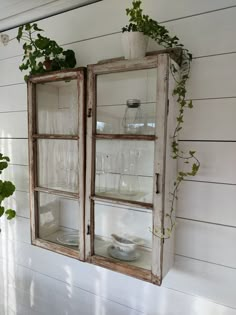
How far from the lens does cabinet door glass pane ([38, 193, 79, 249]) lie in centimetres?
115

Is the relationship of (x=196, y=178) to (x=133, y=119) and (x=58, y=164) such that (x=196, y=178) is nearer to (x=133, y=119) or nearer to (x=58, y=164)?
(x=133, y=119)

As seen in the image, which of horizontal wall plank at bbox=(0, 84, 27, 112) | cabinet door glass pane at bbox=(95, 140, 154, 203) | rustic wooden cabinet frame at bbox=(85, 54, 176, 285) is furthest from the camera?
horizontal wall plank at bbox=(0, 84, 27, 112)

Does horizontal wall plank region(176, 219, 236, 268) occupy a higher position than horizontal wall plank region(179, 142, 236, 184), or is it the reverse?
horizontal wall plank region(179, 142, 236, 184)

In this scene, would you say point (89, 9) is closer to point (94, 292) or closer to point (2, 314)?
point (94, 292)

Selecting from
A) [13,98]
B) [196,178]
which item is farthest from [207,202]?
[13,98]

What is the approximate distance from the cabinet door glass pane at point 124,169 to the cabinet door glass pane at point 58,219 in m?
0.23

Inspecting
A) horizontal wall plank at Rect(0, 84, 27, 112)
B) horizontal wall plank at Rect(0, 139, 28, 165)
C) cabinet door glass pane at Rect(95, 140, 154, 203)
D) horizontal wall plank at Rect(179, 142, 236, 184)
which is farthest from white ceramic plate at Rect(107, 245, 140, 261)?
horizontal wall plank at Rect(0, 84, 27, 112)

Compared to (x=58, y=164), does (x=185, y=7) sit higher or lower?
higher

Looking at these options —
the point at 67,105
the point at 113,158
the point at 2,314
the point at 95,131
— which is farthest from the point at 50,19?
the point at 2,314

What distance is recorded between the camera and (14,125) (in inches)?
57.6

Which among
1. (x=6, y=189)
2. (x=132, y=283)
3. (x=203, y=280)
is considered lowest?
→ (x=132, y=283)

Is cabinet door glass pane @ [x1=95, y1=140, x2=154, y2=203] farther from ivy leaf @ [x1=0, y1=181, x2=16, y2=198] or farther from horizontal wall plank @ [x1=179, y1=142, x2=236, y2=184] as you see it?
ivy leaf @ [x1=0, y1=181, x2=16, y2=198]

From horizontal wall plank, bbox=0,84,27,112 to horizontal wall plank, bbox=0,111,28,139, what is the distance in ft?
0.12

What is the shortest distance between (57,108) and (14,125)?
1.55 feet
